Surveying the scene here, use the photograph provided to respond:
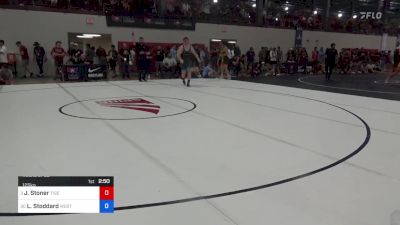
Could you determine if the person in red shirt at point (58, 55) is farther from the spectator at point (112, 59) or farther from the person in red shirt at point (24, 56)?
the spectator at point (112, 59)

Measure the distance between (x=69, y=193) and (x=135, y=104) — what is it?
4882mm

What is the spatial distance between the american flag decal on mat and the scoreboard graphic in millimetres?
3920

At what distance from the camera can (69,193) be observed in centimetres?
191

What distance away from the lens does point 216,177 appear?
2936 millimetres

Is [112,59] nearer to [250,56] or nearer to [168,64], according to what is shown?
[168,64]

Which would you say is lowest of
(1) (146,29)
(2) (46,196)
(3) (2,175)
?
(3) (2,175)

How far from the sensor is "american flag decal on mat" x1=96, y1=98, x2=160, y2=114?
6188 mm

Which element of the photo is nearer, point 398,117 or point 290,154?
point 290,154

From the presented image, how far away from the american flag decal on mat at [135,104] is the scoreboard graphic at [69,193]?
3920 mm

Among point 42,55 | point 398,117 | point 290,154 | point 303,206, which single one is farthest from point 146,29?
point 303,206

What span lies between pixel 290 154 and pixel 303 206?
124cm

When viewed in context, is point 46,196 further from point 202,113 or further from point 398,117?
point 398,117

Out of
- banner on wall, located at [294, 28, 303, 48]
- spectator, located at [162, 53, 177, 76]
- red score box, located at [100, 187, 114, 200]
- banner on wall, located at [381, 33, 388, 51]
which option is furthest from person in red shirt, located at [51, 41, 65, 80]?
banner on wall, located at [381, 33, 388, 51]

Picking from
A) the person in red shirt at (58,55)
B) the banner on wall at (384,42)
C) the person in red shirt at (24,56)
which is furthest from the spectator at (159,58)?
the banner on wall at (384,42)
